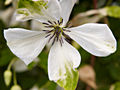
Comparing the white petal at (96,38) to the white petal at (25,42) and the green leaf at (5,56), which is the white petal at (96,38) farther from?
the green leaf at (5,56)

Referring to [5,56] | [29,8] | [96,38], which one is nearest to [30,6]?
[29,8]

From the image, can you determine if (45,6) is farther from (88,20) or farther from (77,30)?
(88,20)

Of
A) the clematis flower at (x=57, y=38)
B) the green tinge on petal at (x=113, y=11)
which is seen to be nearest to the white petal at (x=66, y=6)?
the clematis flower at (x=57, y=38)

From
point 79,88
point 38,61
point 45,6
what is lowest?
point 79,88

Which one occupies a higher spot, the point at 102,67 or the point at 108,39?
the point at 108,39

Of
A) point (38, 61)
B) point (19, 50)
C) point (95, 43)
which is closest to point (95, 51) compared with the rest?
point (95, 43)

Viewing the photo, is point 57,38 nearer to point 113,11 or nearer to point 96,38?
point 96,38
